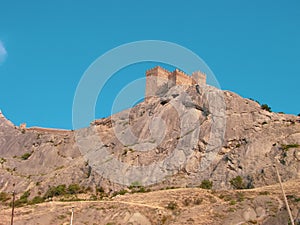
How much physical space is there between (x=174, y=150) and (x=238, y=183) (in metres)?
15.9

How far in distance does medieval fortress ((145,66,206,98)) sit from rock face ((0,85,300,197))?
9.23 ft

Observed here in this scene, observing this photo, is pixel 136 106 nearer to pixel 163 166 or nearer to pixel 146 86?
pixel 146 86

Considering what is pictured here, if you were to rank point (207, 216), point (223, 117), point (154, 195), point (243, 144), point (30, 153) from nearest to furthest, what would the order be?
point (207, 216), point (154, 195), point (243, 144), point (223, 117), point (30, 153)

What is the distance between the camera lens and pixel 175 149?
2867 inches

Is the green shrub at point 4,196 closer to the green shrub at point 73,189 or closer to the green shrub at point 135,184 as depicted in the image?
the green shrub at point 73,189

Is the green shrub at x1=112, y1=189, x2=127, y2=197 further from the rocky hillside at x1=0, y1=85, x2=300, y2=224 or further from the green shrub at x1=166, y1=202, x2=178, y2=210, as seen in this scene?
the green shrub at x1=166, y1=202, x2=178, y2=210

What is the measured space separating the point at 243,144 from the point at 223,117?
8991 mm

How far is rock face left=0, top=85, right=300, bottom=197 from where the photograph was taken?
63781 mm

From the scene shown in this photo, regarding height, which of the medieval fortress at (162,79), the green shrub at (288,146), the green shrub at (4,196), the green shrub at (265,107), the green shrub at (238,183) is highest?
the medieval fortress at (162,79)

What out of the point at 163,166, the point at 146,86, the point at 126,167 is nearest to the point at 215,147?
the point at 163,166

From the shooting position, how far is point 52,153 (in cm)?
9494

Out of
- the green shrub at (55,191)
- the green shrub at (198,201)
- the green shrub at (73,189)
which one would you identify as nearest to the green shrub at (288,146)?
the green shrub at (198,201)

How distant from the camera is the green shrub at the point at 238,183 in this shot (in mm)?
58875

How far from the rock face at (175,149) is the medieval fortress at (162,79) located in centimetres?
281
